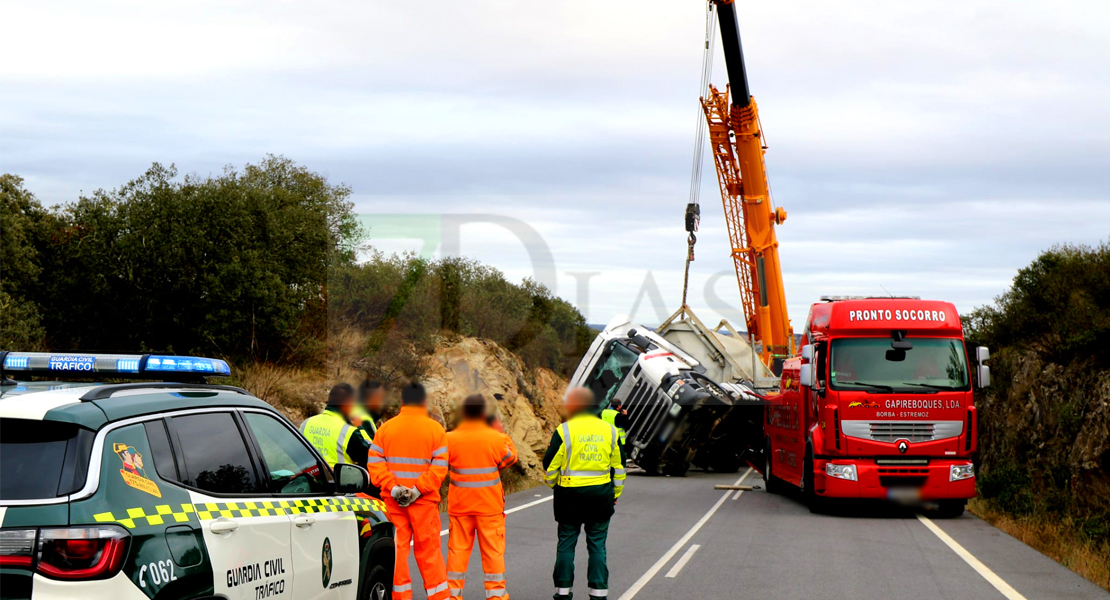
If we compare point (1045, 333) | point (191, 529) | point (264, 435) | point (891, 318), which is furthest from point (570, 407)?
point (1045, 333)

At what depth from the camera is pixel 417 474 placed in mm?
7465

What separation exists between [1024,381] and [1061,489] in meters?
5.38

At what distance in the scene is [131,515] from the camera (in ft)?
13.0

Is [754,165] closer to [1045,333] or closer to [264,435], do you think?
[1045,333]

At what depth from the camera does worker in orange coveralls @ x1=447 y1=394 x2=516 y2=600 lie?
7797 millimetres

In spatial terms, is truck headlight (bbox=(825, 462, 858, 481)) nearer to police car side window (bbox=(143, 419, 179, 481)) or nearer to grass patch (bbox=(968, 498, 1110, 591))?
grass patch (bbox=(968, 498, 1110, 591))

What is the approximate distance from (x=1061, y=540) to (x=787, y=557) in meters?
5.06

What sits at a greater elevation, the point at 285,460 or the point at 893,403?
Answer: the point at 285,460

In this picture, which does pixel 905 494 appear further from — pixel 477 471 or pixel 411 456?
pixel 411 456

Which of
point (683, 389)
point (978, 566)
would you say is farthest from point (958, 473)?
point (683, 389)

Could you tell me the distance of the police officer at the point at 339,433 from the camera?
327 inches

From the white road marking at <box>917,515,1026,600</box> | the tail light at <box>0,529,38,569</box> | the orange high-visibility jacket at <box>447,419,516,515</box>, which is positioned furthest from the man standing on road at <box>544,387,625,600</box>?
the tail light at <box>0,529,38,569</box>

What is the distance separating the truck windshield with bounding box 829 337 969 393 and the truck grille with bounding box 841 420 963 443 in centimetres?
55

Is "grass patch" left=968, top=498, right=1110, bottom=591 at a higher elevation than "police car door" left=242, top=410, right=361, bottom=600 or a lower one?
lower
